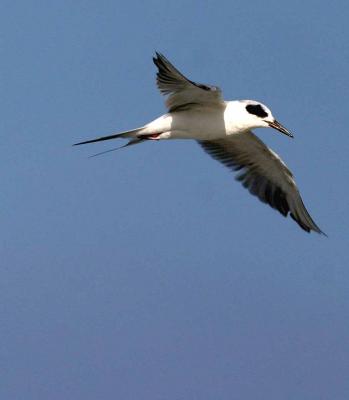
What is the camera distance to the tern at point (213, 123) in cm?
1136

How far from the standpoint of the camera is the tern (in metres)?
11.4

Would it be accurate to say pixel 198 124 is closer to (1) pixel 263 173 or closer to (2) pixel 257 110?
(2) pixel 257 110

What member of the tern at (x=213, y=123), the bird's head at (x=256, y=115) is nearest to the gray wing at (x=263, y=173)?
the tern at (x=213, y=123)

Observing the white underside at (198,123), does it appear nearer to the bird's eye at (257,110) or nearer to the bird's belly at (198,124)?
the bird's belly at (198,124)

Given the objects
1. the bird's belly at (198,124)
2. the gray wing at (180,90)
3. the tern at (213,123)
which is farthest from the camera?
the bird's belly at (198,124)

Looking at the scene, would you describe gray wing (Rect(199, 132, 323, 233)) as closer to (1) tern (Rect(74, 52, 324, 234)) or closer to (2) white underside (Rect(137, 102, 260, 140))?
(1) tern (Rect(74, 52, 324, 234))

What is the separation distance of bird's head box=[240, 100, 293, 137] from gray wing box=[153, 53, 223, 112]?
33 centimetres

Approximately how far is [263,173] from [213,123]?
7.51 ft

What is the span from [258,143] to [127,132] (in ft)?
7.06

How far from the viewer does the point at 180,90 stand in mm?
11469

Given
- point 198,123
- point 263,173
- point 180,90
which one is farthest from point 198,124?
point 263,173

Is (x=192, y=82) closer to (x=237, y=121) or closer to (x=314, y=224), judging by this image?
(x=237, y=121)

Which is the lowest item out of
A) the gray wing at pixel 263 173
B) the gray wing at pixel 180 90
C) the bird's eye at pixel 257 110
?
the gray wing at pixel 263 173

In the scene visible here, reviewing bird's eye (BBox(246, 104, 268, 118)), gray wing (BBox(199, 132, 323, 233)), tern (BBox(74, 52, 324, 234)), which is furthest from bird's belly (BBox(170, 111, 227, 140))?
gray wing (BBox(199, 132, 323, 233))
